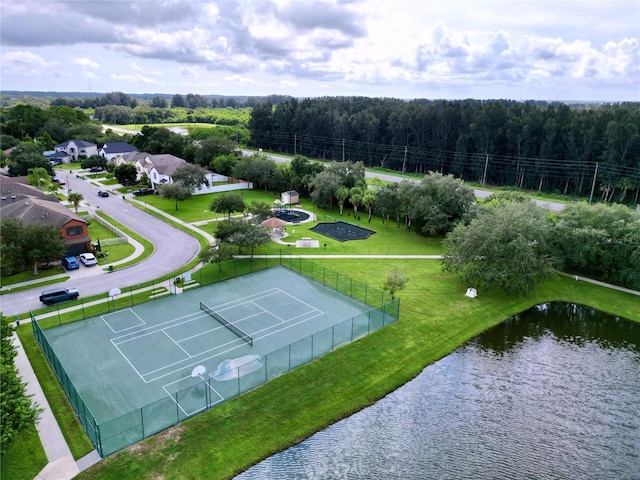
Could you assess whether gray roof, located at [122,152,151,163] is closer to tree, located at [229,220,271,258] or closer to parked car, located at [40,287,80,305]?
tree, located at [229,220,271,258]

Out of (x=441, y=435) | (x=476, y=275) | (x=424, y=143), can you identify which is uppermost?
(x=424, y=143)

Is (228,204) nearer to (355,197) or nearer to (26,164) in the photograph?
(355,197)

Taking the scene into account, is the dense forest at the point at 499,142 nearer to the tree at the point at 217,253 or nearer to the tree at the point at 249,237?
the tree at the point at 249,237

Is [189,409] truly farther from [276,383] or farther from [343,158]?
[343,158]

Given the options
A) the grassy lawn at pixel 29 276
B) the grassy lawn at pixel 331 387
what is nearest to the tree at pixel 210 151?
the grassy lawn at pixel 29 276

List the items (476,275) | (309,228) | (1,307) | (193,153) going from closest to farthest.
Result: (1,307), (476,275), (309,228), (193,153)

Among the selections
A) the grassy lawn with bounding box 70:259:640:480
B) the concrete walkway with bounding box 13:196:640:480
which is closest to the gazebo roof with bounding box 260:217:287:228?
the grassy lawn with bounding box 70:259:640:480

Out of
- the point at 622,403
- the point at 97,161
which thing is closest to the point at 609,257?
the point at 622,403
